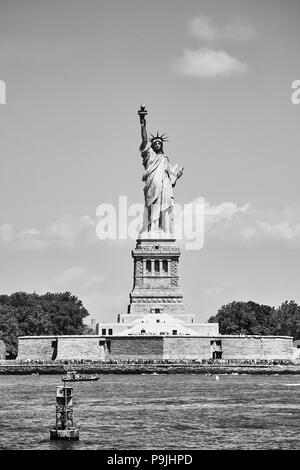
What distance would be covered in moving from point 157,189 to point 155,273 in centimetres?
749

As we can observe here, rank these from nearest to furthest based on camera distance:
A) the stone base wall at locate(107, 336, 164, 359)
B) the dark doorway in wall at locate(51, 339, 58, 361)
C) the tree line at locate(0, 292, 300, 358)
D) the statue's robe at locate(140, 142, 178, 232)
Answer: the stone base wall at locate(107, 336, 164, 359)
the dark doorway in wall at locate(51, 339, 58, 361)
the statue's robe at locate(140, 142, 178, 232)
the tree line at locate(0, 292, 300, 358)

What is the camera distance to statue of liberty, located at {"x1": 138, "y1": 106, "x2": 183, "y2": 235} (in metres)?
101

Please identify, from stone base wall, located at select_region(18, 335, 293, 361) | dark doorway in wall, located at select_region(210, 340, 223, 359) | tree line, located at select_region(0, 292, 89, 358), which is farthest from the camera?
tree line, located at select_region(0, 292, 89, 358)

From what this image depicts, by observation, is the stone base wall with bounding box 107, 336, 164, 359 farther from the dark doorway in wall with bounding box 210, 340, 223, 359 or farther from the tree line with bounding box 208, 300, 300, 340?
the tree line with bounding box 208, 300, 300, 340

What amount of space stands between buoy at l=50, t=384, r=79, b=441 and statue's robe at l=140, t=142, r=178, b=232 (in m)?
63.4

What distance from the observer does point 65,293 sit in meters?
136

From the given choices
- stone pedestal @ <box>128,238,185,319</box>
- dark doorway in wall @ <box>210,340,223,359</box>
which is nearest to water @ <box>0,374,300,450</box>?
dark doorway in wall @ <box>210,340,223,359</box>

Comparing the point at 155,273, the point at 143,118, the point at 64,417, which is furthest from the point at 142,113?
the point at 64,417

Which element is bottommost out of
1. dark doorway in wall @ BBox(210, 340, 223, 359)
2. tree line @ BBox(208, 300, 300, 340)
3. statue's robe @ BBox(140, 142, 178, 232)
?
dark doorway in wall @ BBox(210, 340, 223, 359)

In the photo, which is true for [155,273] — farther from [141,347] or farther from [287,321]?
[287,321]

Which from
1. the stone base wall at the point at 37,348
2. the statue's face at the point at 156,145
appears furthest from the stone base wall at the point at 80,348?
the statue's face at the point at 156,145

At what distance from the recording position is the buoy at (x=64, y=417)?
125 ft

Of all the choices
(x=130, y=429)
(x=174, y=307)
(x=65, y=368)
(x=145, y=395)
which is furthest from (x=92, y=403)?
(x=174, y=307)

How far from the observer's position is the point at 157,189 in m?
102
